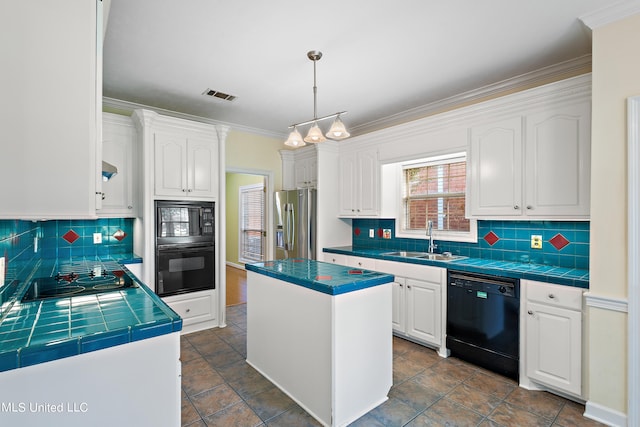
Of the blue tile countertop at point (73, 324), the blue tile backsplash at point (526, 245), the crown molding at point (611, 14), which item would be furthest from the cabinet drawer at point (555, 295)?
the blue tile countertop at point (73, 324)

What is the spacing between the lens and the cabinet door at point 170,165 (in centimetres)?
346

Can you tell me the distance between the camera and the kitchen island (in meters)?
2.00

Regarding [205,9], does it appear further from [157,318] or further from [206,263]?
[206,263]

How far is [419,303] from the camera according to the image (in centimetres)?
323

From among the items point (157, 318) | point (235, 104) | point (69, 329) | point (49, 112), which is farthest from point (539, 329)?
point (235, 104)

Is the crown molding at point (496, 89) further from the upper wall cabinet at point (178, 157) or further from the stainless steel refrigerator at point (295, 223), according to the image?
the upper wall cabinet at point (178, 157)

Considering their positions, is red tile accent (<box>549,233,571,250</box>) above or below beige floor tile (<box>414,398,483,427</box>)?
above

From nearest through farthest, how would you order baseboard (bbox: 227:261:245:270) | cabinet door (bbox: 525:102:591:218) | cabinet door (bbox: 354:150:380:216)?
1. cabinet door (bbox: 525:102:591:218)
2. cabinet door (bbox: 354:150:380:216)
3. baseboard (bbox: 227:261:245:270)

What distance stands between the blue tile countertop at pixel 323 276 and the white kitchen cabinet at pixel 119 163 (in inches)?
68.9

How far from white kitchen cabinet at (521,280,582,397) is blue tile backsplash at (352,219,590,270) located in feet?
1.79

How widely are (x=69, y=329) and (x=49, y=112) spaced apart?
799 mm

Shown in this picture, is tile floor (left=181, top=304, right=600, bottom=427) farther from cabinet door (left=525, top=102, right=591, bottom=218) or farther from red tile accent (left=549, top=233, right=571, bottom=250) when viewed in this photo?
cabinet door (left=525, top=102, right=591, bottom=218)

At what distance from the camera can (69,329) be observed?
1191 millimetres

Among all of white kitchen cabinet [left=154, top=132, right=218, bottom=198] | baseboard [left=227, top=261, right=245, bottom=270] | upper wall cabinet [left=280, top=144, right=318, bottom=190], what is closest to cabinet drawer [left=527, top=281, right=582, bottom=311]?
upper wall cabinet [left=280, top=144, right=318, bottom=190]
